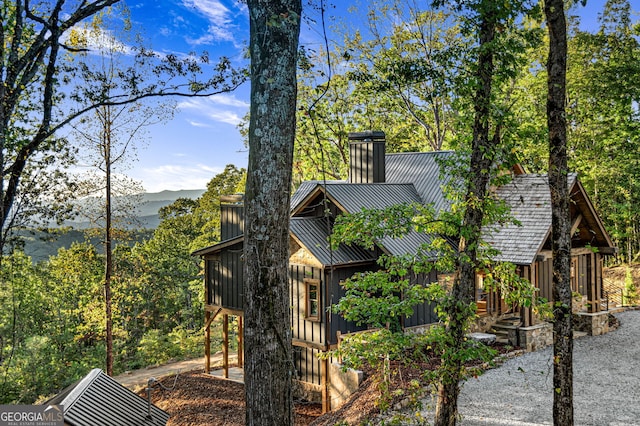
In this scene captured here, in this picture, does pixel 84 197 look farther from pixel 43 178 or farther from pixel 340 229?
pixel 340 229

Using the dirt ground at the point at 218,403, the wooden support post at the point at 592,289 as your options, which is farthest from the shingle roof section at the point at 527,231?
the dirt ground at the point at 218,403

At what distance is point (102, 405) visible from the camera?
9078 mm

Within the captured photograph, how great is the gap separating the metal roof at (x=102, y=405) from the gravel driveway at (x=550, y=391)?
5971mm

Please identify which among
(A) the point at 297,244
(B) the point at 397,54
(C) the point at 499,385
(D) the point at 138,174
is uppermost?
(B) the point at 397,54

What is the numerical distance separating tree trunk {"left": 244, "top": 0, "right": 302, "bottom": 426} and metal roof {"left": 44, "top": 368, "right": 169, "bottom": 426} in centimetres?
546

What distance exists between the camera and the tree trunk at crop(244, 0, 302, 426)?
3928 millimetres

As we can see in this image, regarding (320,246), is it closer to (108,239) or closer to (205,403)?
(205,403)

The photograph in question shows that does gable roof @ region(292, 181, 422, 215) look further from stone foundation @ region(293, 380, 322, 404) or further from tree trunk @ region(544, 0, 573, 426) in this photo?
tree trunk @ region(544, 0, 573, 426)

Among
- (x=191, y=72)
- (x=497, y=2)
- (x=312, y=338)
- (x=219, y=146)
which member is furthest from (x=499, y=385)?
(x=219, y=146)

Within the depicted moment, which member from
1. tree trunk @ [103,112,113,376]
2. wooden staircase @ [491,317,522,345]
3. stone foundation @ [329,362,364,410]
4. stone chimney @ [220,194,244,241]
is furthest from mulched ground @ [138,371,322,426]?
wooden staircase @ [491,317,522,345]

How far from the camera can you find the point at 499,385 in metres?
10.1

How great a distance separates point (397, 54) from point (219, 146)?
9.51 m

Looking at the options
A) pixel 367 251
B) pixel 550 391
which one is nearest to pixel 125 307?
pixel 367 251

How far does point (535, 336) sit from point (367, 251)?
4.74 m
